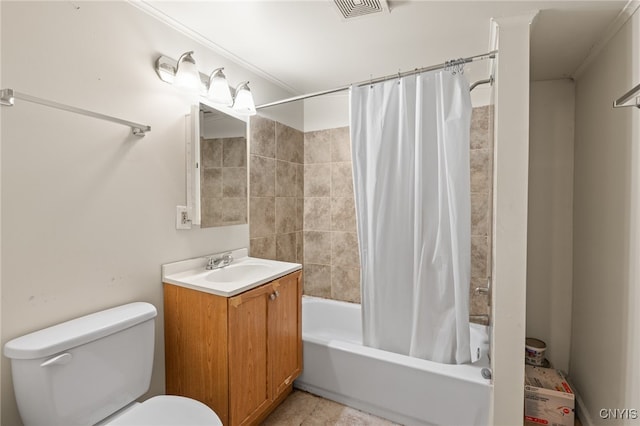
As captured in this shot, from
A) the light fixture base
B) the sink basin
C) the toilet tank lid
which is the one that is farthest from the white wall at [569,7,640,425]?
the light fixture base

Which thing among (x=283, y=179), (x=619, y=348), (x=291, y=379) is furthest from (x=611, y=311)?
(x=283, y=179)

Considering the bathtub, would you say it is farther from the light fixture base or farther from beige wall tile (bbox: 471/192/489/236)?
the light fixture base

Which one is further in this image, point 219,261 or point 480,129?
point 480,129

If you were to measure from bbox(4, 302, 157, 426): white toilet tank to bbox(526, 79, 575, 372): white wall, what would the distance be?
2.67 metres

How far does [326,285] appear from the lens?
2896 mm

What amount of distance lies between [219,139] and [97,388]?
1.40 metres

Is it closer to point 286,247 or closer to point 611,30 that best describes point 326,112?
point 286,247

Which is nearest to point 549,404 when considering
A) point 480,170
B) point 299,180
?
point 480,170

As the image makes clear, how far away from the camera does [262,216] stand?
238cm

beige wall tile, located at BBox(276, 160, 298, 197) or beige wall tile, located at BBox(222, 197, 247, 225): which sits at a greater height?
beige wall tile, located at BBox(276, 160, 298, 197)

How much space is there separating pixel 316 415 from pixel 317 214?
166 cm

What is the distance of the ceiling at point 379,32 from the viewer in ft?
4.92

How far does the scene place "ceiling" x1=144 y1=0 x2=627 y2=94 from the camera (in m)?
1.50

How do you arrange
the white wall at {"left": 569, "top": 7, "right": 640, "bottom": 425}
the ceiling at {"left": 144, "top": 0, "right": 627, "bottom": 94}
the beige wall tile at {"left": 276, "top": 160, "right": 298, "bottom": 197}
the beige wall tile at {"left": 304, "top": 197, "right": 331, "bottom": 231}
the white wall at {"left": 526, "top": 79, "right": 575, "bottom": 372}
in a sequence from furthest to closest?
1. the beige wall tile at {"left": 304, "top": 197, "right": 331, "bottom": 231}
2. the beige wall tile at {"left": 276, "top": 160, "right": 298, "bottom": 197}
3. the white wall at {"left": 526, "top": 79, "right": 575, "bottom": 372}
4. the ceiling at {"left": 144, "top": 0, "right": 627, "bottom": 94}
5. the white wall at {"left": 569, "top": 7, "right": 640, "bottom": 425}
